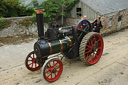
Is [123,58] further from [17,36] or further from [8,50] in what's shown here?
[17,36]

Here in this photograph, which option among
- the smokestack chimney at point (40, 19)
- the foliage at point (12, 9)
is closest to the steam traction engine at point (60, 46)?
the smokestack chimney at point (40, 19)

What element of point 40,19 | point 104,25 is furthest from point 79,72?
point 104,25

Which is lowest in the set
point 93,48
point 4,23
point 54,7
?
point 93,48

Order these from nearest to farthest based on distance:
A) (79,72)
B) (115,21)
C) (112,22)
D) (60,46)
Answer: (60,46) → (79,72) → (112,22) → (115,21)

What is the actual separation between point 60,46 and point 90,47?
3.97 ft

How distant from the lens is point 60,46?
495cm

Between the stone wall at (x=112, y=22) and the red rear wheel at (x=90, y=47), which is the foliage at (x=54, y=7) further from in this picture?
the red rear wheel at (x=90, y=47)

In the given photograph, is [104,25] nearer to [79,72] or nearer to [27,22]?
[27,22]

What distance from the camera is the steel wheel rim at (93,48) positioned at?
534 centimetres

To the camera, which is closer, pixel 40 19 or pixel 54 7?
pixel 40 19

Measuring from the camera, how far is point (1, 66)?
6.06 meters

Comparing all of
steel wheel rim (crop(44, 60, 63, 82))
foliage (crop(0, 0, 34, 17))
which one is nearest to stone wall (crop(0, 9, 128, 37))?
foliage (crop(0, 0, 34, 17))

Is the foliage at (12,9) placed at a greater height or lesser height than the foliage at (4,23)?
greater

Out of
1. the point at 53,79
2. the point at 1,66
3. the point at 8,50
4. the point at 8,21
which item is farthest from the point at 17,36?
the point at 53,79
